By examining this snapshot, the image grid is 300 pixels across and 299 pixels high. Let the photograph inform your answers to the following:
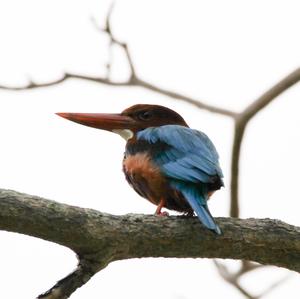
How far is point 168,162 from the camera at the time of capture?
357cm

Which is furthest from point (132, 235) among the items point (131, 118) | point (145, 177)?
point (131, 118)

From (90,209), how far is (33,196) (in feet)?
0.87

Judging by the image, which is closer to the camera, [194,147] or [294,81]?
[294,81]

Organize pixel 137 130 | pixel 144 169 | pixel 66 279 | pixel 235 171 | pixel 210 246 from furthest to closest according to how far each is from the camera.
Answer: pixel 137 130
pixel 144 169
pixel 235 171
pixel 210 246
pixel 66 279

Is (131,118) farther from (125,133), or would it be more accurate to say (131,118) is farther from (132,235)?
(132,235)

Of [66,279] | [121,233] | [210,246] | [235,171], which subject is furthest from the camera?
[235,171]

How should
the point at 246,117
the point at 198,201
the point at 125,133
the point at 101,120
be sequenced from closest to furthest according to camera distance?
the point at 198,201
the point at 246,117
the point at 125,133
the point at 101,120

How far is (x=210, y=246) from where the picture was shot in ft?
9.57

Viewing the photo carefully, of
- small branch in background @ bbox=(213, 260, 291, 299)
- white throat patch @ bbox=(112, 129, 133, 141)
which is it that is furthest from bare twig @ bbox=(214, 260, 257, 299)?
white throat patch @ bbox=(112, 129, 133, 141)

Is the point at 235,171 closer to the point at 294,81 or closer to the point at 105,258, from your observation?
the point at 294,81

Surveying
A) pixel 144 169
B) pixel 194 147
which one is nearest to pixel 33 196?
pixel 144 169

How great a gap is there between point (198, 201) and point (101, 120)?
1.31 meters

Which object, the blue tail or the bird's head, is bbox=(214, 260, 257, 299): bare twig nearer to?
the blue tail

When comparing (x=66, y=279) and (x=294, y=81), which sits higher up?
(x=294, y=81)
